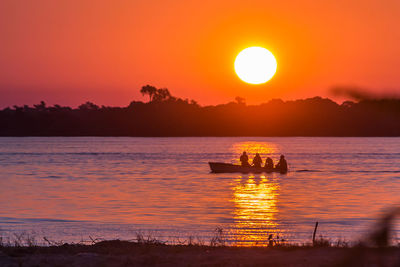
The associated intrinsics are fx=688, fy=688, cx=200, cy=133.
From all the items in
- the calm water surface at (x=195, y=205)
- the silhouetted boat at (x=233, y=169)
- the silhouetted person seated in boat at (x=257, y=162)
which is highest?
the silhouetted person seated in boat at (x=257, y=162)

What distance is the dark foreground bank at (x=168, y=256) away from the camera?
11039mm

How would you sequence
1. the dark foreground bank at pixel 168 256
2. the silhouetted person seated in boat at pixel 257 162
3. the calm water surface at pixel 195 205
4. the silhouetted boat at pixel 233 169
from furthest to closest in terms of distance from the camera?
the silhouetted boat at pixel 233 169, the silhouetted person seated in boat at pixel 257 162, the calm water surface at pixel 195 205, the dark foreground bank at pixel 168 256

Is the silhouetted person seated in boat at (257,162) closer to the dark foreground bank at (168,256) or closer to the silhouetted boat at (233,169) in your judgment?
the silhouetted boat at (233,169)

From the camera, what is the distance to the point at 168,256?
39.3 feet

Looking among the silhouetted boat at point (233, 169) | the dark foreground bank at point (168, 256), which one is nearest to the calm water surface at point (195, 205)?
the silhouetted boat at point (233, 169)

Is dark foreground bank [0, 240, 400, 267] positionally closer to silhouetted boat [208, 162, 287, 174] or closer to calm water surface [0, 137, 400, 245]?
calm water surface [0, 137, 400, 245]

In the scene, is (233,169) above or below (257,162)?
below

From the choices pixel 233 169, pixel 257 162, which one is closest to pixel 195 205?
pixel 257 162

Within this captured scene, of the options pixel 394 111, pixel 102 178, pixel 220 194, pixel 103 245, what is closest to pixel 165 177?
pixel 102 178

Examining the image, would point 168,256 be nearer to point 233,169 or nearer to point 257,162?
point 257,162

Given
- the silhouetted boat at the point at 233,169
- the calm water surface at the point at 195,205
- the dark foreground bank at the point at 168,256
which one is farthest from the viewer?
the silhouetted boat at the point at 233,169

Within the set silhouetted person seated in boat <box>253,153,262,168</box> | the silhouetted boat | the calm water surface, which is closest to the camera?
the calm water surface

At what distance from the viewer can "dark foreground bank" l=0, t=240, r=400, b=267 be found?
1104cm

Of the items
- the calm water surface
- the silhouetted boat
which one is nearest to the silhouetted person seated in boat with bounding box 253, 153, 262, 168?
the silhouetted boat
